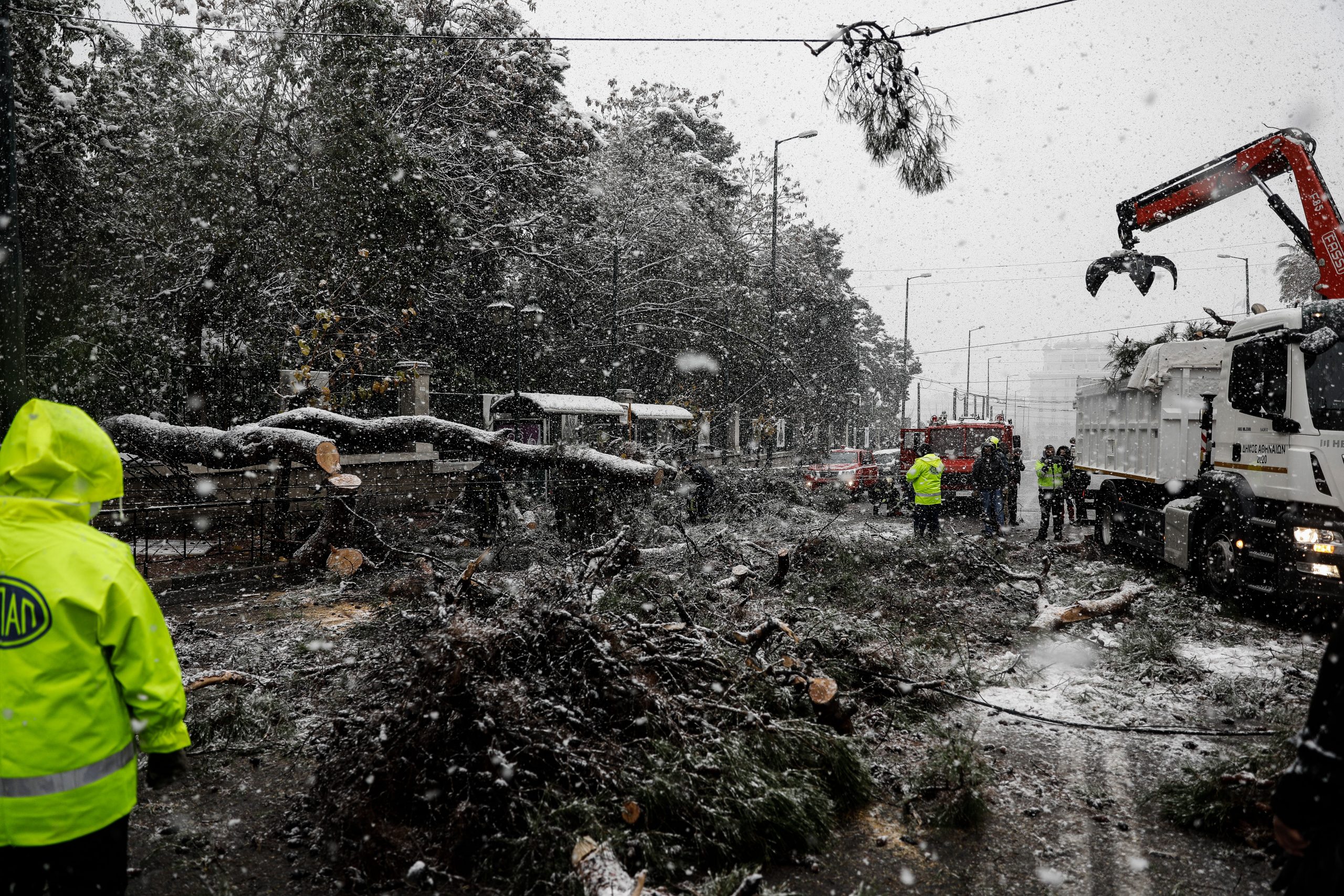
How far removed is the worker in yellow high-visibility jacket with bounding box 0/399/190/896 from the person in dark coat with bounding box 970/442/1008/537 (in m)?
13.4

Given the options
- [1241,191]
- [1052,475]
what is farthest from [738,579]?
[1052,475]

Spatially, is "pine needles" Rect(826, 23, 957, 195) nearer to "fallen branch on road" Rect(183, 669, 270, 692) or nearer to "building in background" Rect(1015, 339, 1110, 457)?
"fallen branch on road" Rect(183, 669, 270, 692)

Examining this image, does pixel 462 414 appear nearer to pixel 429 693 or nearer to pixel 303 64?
pixel 303 64

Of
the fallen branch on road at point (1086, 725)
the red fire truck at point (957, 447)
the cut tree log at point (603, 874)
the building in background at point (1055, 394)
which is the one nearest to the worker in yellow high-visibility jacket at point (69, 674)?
the cut tree log at point (603, 874)

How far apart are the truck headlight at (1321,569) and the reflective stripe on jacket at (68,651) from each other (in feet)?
27.6

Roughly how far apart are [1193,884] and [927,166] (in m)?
4.91

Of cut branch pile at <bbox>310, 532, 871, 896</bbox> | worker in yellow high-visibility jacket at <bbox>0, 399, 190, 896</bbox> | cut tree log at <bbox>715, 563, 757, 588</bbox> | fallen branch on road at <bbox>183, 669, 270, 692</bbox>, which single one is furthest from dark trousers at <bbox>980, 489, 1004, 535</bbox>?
worker in yellow high-visibility jacket at <bbox>0, 399, 190, 896</bbox>

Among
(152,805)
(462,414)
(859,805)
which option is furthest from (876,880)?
(462,414)

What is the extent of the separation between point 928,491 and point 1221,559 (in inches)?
173

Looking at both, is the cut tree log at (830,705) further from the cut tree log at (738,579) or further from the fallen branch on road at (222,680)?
the fallen branch on road at (222,680)

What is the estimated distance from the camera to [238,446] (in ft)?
33.5

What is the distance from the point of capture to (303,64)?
599 inches

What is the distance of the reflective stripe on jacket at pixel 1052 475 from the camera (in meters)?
14.2

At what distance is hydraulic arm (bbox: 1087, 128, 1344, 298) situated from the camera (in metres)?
7.76
